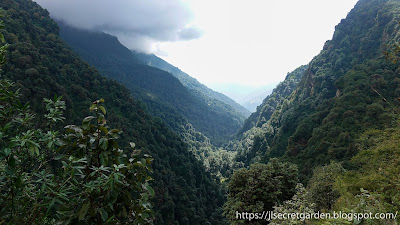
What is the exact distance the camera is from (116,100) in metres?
64.9

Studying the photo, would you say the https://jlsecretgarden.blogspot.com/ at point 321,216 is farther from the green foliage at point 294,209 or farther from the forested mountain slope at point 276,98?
the forested mountain slope at point 276,98

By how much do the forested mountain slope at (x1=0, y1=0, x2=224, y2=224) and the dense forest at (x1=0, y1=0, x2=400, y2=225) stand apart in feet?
1.08

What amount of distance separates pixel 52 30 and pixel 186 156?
6362 centimetres

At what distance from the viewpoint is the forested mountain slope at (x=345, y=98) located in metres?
32.3

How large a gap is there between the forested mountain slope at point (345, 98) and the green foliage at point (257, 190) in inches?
379

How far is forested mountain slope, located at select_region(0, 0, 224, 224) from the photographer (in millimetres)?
41794

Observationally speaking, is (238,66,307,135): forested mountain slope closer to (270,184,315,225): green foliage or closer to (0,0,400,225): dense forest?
(0,0,400,225): dense forest

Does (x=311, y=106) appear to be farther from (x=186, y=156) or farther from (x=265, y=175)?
(x=265, y=175)

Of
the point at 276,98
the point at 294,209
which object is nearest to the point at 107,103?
the point at 294,209

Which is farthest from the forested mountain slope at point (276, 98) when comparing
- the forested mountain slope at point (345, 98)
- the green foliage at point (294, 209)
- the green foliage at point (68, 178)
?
the green foliage at point (68, 178)

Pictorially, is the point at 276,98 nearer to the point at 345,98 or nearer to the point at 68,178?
the point at 345,98

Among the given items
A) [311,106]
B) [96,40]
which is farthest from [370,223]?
[96,40]

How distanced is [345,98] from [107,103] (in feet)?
197

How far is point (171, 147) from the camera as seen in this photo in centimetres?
7125
